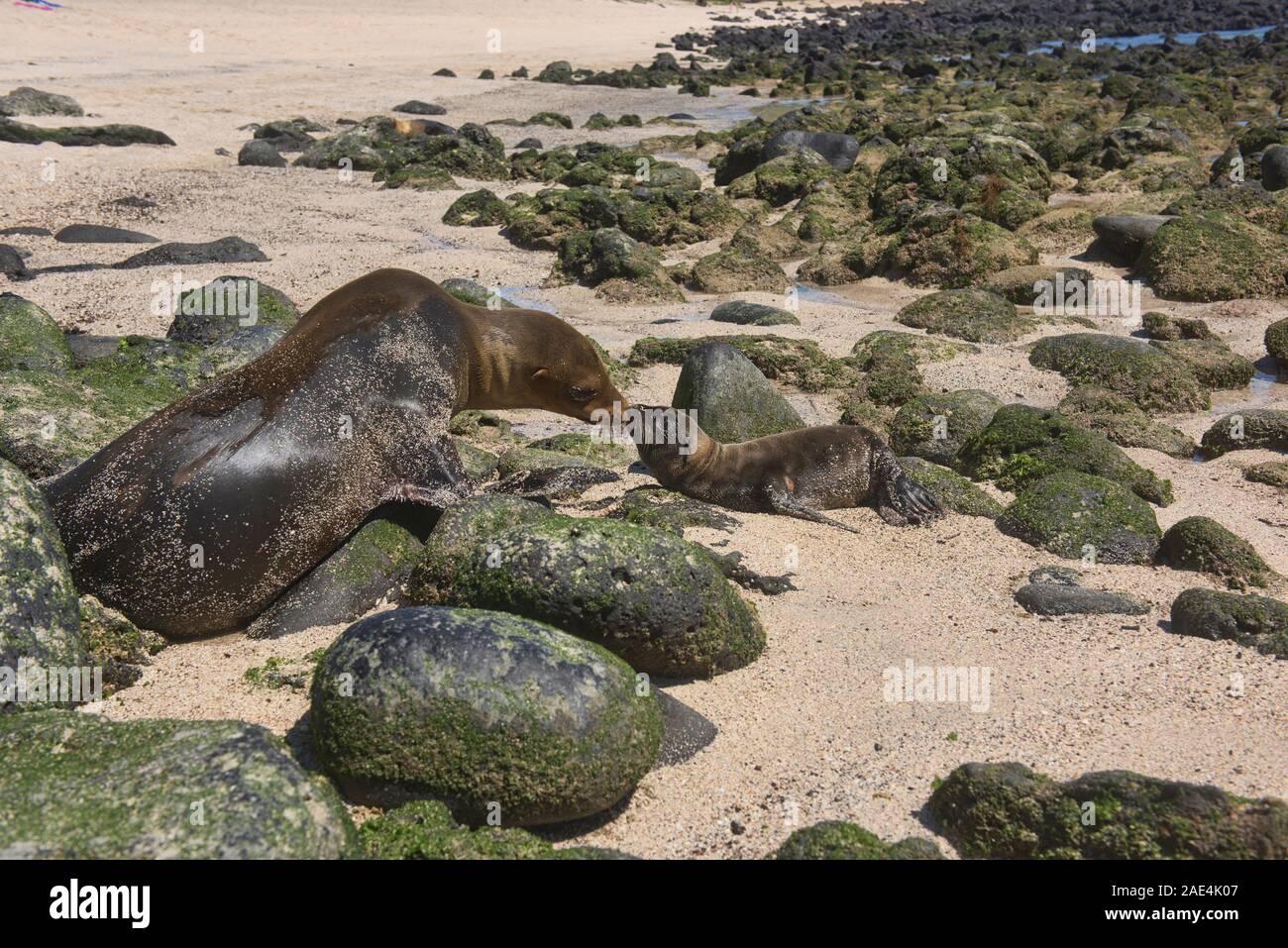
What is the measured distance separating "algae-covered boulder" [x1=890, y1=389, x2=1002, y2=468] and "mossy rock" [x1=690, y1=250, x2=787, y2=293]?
185 inches

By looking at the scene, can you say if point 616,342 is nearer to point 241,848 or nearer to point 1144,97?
point 241,848

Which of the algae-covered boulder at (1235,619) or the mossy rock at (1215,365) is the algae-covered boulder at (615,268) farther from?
the algae-covered boulder at (1235,619)

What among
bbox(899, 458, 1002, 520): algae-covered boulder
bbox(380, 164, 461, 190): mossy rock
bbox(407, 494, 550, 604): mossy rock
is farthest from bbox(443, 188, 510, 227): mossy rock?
bbox(407, 494, 550, 604): mossy rock

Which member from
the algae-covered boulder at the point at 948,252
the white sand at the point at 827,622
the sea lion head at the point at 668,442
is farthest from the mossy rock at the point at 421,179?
the sea lion head at the point at 668,442

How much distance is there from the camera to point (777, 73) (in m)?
38.3

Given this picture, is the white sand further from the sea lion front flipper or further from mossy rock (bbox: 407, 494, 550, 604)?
mossy rock (bbox: 407, 494, 550, 604)

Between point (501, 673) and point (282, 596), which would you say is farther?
point (282, 596)

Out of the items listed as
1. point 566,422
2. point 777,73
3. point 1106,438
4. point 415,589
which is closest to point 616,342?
point 566,422

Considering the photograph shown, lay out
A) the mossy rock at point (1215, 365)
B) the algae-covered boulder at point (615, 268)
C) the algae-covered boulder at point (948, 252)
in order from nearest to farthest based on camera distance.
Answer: the mossy rock at point (1215, 365), the algae-covered boulder at point (615, 268), the algae-covered boulder at point (948, 252)

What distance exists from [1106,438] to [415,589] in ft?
17.7

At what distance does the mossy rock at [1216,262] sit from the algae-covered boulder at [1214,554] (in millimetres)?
6967

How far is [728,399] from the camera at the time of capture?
8.62 m

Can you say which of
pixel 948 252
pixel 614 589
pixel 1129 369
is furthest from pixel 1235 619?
pixel 948 252

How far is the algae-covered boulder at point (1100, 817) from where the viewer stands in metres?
3.55
